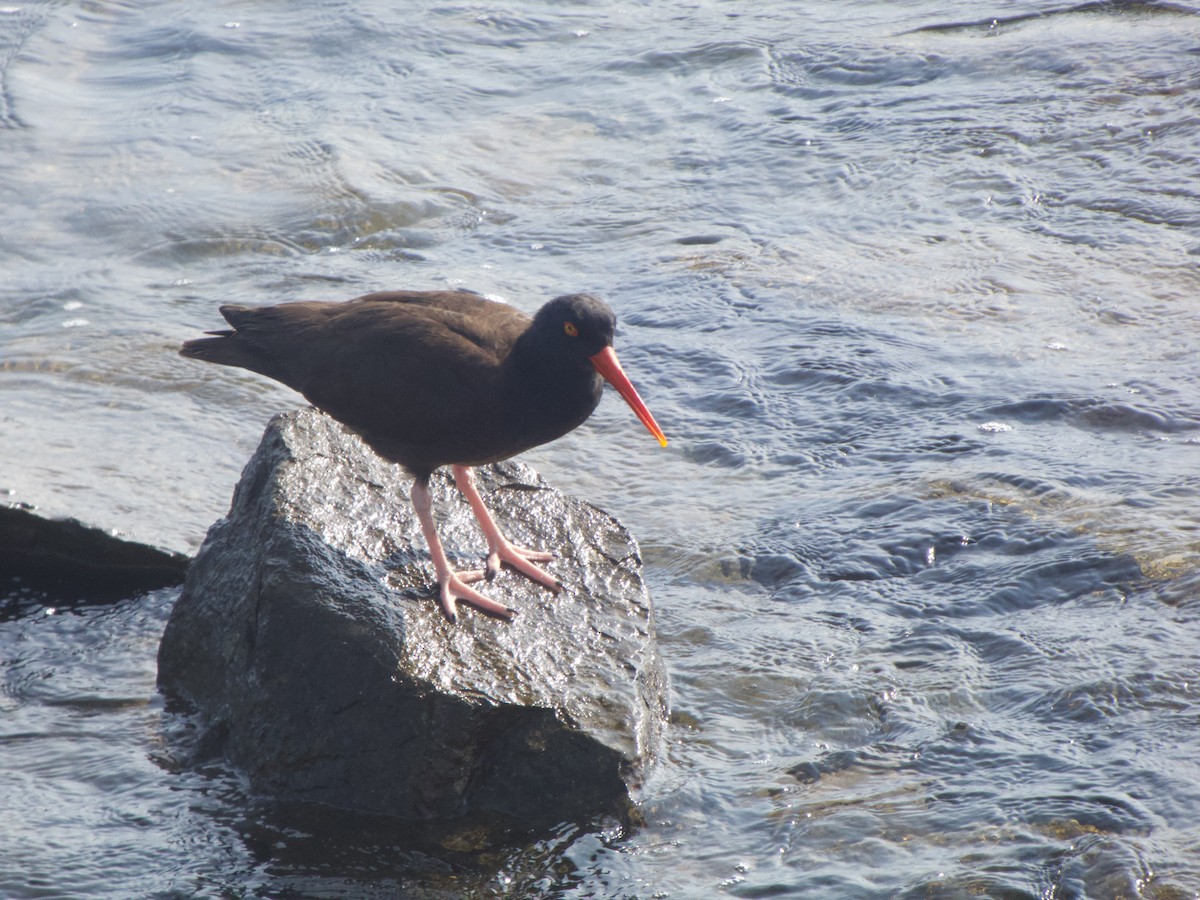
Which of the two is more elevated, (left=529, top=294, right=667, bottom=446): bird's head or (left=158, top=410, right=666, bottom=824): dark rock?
(left=529, top=294, right=667, bottom=446): bird's head

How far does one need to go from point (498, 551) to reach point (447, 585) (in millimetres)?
367

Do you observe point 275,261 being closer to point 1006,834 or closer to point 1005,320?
point 1005,320

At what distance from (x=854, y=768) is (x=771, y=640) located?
0.85 m

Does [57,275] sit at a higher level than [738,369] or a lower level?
higher

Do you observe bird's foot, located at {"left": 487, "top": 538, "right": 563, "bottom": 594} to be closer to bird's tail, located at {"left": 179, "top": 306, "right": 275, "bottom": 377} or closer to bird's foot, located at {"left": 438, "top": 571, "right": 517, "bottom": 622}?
bird's foot, located at {"left": 438, "top": 571, "right": 517, "bottom": 622}

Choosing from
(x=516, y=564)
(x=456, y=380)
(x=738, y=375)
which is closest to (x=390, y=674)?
(x=516, y=564)

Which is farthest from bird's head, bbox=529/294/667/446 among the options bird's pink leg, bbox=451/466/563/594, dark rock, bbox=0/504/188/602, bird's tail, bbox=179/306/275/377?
dark rock, bbox=0/504/188/602

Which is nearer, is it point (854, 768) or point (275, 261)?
point (854, 768)

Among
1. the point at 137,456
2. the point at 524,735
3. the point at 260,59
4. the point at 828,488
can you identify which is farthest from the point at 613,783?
the point at 260,59

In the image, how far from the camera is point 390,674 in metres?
3.96

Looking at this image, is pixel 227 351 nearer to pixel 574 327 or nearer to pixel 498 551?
pixel 498 551

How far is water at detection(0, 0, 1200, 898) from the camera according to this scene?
3.99 metres

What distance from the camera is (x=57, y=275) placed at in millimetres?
8328

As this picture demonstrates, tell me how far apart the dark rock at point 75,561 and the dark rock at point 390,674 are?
66cm
